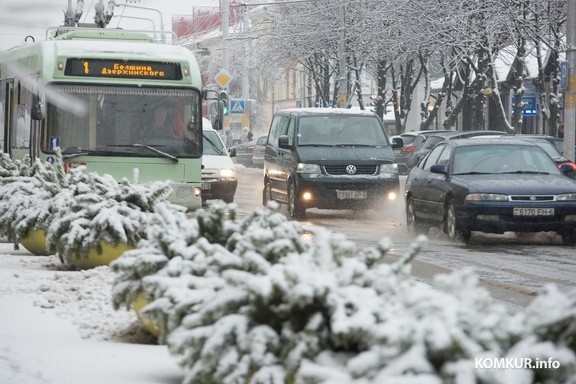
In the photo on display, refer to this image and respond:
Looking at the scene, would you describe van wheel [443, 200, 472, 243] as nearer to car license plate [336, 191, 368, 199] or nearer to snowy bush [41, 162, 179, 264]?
car license plate [336, 191, 368, 199]

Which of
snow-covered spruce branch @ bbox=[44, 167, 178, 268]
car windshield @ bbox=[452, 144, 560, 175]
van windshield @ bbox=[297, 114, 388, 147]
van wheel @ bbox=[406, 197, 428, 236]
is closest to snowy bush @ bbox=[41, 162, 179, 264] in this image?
snow-covered spruce branch @ bbox=[44, 167, 178, 268]

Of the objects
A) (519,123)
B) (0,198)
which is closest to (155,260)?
(0,198)

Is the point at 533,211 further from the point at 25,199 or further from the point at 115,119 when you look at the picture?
the point at 25,199

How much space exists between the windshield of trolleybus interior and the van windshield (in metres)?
5.83

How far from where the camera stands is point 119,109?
60.3ft

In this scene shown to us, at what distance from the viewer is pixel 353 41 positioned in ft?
201

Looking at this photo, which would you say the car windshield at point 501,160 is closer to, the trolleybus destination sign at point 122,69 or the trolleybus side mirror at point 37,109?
the trolleybus destination sign at point 122,69

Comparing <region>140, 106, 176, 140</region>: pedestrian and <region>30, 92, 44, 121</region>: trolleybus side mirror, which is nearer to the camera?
<region>30, 92, 44, 121</region>: trolleybus side mirror

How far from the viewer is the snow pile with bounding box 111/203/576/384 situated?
4477 mm

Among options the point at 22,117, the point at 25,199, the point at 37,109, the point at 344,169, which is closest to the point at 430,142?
the point at 344,169

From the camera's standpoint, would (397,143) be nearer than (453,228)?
No

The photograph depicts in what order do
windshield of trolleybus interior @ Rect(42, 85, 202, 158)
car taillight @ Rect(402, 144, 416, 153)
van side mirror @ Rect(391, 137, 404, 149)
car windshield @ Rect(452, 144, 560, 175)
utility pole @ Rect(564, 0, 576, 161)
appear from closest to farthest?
windshield of trolleybus interior @ Rect(42, 85, 202, 158) < car windshield @ Rect(452, 144, 560, 175) < van side mirror @ Rect(391, 137, 404, 149) < utility pole @ Rect(564, 0, 576, 161) < car taillight @ Rect(402, 144, 416, 153)

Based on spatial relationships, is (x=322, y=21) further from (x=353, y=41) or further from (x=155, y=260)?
(x=155, y=260)

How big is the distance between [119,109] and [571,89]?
38.0 feet
